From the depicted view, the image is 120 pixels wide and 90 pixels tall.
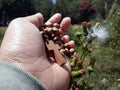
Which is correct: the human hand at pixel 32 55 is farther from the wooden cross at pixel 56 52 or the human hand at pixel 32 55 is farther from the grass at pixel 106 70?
the grass at pixel 106 70

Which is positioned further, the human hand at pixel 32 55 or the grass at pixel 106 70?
the grass at pixel 106 70

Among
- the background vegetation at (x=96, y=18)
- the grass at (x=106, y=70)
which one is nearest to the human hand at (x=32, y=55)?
the background vegetation at (x=96, y=18)

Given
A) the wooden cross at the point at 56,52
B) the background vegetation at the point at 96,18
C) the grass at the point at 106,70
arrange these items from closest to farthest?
the wooden cross at the point at 56,52 < the grass at the point at 106,70 < the background vegetation at the point at 96,18

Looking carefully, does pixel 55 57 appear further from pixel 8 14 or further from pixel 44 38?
pixel 8 14

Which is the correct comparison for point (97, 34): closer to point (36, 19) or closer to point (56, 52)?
point (56, 52)

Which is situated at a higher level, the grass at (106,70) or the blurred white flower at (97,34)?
the blurred white flower at (97,34)
